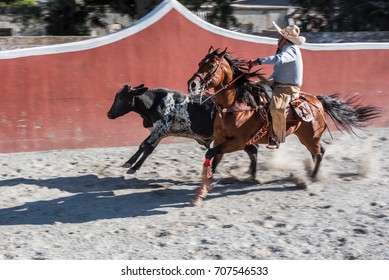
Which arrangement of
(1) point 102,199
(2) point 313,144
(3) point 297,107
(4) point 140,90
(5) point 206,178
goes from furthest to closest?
(4) point 140,90 → (2) point 313,144 → (3) point 297,107 → (1) point 102,199 → (5) point 206,178

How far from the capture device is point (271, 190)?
27.9 feet

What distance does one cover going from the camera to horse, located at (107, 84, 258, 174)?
8.95 metres

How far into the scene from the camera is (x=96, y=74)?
1055cm

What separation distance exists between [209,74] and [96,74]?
3.47 m

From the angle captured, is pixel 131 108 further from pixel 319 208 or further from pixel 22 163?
pixel 319 208

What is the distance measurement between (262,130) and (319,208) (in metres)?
1.21

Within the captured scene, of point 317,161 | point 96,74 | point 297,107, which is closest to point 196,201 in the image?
point 297,107

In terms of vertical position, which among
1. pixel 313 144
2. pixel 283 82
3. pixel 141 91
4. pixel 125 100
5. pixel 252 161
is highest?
pixel 283 82

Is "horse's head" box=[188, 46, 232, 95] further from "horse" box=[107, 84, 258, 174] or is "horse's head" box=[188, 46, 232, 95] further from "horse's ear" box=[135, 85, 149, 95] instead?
"horse's ear" box=[135, 85, 149, 95]

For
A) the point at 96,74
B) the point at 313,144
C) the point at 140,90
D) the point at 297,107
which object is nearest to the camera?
the point at 297,107

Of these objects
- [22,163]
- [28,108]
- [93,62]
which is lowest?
[22,163]

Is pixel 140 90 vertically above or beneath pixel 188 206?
above

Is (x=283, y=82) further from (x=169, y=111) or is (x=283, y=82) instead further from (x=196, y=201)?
(x=196, y=201)
